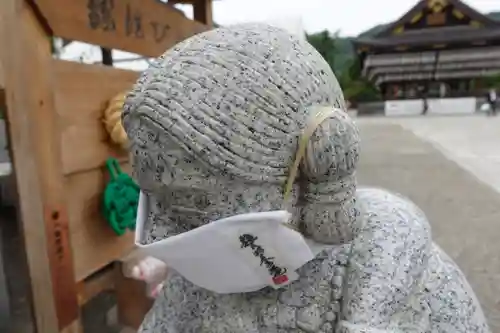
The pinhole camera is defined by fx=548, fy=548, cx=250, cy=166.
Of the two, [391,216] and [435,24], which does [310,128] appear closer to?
[391,216]

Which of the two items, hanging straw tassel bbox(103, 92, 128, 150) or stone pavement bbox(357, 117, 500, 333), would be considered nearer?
hanging straw tassel bbox(103, 92, 128, 150)

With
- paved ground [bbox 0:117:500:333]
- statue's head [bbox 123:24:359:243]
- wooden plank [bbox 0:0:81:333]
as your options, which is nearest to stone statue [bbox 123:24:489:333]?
statue's head [bbox 123:24:359:243]

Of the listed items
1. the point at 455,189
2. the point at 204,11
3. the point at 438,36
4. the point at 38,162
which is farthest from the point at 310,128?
the point at 438,36

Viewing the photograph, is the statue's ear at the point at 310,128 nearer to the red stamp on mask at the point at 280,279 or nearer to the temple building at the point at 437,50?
the red stamp on mask at the point at 280,279

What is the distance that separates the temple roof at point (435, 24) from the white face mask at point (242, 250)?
1221 cm

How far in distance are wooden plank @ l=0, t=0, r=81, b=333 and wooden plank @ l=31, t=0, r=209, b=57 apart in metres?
0.06

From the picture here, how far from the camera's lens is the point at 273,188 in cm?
44

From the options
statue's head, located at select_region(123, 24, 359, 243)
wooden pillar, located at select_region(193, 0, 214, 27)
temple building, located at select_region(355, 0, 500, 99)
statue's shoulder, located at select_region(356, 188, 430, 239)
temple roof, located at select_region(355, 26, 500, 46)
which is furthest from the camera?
temple building, located at select_region(355, 0, 500, 99)

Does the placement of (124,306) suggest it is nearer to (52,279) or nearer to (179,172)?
(52,279)

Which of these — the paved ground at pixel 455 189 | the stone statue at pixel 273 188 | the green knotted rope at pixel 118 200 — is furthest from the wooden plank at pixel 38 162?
the stone statue at pixel 273 188

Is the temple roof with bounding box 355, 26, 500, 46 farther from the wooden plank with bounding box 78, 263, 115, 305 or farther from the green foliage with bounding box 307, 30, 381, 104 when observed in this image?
the wooden plank with bounding box 78, 263, 115, 305

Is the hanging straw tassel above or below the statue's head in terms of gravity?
below

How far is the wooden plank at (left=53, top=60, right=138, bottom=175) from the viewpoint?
1083 millimetres

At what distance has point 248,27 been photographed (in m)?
0.45
